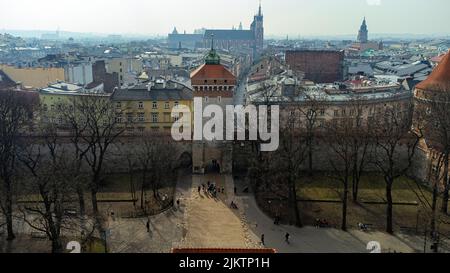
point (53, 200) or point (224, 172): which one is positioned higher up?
point (53, 200)

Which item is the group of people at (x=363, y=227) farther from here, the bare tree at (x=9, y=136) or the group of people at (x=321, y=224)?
the bare tree at (x=9, y=136)

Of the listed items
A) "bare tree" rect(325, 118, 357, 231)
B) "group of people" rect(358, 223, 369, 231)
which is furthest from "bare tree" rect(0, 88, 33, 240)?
"bare tree" rect(325, 118, 357, 231)

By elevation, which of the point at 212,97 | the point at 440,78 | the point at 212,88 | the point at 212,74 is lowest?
the point at 212,97

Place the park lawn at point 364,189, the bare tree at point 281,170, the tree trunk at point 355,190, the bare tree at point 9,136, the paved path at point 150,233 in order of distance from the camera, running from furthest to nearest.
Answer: the park lawn at point 364,189 < the tree trunk at point 355,190 < the bare tree at point 281,170 < the bare tree at point 9,136 < the paved path at point 150,233

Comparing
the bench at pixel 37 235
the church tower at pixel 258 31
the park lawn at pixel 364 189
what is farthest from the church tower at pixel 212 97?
the church tower at pixel 258 31

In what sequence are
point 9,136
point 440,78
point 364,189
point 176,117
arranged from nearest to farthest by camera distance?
point 9,136, point 364,189, point 440,78, point 176,117

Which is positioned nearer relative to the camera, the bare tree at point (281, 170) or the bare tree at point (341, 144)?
the bare tree at point (281, 170)

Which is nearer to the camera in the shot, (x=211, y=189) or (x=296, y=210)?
(x=296, y=210)

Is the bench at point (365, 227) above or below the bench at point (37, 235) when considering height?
below

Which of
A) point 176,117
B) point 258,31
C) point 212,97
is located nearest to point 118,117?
point 176,117

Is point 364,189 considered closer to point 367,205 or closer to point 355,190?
point 355,190
